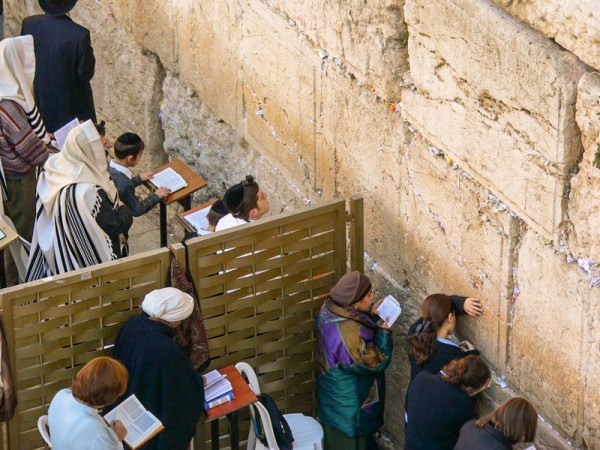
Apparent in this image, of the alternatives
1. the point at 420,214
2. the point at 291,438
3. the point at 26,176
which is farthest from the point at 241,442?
the point at 26,176

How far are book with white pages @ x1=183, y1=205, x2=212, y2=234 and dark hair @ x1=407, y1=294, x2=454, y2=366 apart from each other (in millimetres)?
1737

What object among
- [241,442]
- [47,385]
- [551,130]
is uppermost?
[551,130]

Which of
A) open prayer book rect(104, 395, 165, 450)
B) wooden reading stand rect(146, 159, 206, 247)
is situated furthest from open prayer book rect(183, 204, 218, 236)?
open prayer book rect(104, 395, 165, 450)

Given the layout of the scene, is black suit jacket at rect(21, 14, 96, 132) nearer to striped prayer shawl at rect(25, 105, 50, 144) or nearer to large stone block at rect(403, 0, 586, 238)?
striped prayer shawl at rect(25, 105, 50, 144)

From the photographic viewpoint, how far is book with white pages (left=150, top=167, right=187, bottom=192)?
772cm

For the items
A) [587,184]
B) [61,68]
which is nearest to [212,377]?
[587,184]

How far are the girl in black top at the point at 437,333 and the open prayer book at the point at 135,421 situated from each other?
1.24 meters

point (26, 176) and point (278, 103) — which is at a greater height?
point (278, 103)

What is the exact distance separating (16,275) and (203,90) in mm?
1742

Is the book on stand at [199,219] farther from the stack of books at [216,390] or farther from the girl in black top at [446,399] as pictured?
the girl in black top at [446,399]

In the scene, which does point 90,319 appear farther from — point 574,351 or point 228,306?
point 574,351

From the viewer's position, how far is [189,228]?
7.16 m

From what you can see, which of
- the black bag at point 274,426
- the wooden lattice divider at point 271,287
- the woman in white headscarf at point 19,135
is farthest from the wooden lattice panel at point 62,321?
the woman in white headscarf at point 19,135

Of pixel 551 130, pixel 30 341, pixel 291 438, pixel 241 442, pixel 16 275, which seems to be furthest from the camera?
pixel 16 275
